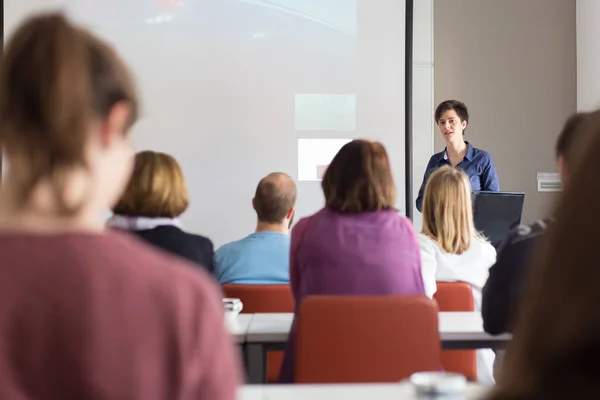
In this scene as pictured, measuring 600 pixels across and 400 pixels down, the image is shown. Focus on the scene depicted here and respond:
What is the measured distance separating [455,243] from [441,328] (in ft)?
2.35

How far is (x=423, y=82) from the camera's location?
5309 mm

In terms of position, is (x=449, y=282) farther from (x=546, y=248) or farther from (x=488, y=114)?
(x=488, y=114)

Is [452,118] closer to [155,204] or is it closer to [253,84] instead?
[253,84]

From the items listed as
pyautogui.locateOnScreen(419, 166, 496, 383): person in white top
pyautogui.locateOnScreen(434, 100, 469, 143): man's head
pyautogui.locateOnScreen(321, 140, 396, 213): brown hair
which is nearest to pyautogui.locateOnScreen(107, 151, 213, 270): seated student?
pyautogui.locateOnScreen(321, 140, 396, 213): brown hair

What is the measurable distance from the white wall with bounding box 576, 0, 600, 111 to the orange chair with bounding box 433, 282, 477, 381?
314 cm

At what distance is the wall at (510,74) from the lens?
5.43m

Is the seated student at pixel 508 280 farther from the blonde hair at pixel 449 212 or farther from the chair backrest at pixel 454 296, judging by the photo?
the blonde hair at pixel 449 212

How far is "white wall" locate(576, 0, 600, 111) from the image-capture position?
17.1 ft

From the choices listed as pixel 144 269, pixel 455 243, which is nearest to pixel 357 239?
pixel 455 243

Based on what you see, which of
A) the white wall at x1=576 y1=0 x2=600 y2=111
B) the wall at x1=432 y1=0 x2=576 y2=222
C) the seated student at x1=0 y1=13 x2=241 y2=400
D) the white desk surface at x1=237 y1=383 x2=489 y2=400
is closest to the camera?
the seated student at x1=0 y1=13 x2=241 y2=400

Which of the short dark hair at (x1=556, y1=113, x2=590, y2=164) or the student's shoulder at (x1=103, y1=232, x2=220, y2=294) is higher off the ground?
the short dark hair at (x1=556, y1=113, x2=590, y2=164)

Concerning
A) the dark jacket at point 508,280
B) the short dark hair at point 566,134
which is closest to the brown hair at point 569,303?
the short dark hair at point 566,134

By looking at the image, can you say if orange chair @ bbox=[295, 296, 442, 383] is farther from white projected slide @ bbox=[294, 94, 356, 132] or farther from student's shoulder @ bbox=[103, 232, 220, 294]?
white projected slide @ bbox=[294, 94, 356, 132]

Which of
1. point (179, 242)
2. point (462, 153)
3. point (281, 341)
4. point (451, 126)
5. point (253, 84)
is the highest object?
point (253, 84)
